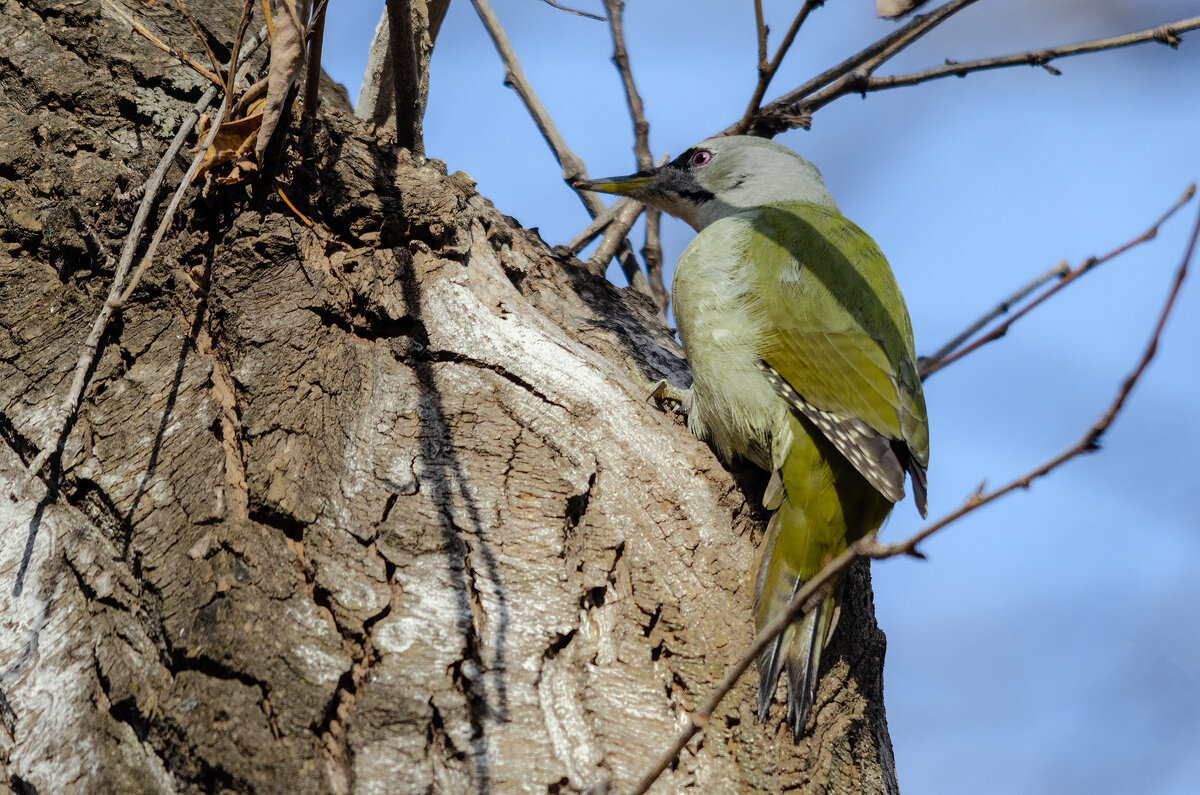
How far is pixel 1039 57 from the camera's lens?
317 cm

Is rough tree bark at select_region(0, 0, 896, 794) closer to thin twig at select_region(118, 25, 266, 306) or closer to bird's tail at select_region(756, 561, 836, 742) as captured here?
bird's tail at select_region(756, 561, 836, 742)

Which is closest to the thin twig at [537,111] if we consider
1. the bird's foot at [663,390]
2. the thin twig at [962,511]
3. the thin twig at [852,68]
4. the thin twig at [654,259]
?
the thin twig at [654,259]

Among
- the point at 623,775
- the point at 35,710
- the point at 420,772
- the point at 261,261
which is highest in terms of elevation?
the point at 261,261

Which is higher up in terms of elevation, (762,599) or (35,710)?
(762,599)

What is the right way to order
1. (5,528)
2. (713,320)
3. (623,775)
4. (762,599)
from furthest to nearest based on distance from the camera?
(713,320), (762,599), (5,528), (623,775)

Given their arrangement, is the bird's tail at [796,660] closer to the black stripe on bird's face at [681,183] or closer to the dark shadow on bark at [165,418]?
the dark shadow on bark at [165,418]

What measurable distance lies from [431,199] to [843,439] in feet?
4.36

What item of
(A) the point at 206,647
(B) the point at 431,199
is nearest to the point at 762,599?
(A) the point at 206,647

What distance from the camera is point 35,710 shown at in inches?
70.5

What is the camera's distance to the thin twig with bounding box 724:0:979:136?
137 inches

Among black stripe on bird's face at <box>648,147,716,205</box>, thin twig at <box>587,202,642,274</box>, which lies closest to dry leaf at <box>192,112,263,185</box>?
thin twig at <box>587,202,642,274</box>

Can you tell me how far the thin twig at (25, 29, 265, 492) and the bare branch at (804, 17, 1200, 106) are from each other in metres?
2.11

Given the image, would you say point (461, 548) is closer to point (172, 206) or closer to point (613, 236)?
point (172, 206)

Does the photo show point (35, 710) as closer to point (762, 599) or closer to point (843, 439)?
point (762, 599)
